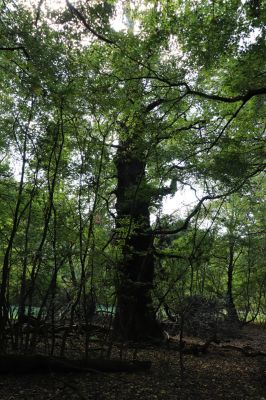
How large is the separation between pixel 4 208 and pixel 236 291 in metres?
13.7

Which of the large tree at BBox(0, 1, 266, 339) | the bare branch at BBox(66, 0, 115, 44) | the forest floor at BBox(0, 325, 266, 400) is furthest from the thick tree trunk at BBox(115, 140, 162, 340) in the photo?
the bare branch at BBox(66, 0, 115, 44)

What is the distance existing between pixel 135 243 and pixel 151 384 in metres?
3.72

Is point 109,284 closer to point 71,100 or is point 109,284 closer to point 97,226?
point 97,226

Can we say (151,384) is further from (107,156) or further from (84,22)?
(84,22)

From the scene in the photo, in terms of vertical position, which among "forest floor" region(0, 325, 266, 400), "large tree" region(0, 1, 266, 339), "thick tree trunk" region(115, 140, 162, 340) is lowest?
"forest floor" region(0, 325, 266, 400)

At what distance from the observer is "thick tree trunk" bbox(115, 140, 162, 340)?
6.54m

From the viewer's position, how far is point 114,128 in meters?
6.38

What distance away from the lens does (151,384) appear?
16.3 ft

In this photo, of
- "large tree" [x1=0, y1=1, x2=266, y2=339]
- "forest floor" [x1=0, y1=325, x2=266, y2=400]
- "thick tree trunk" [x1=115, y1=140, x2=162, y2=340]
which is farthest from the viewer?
"thick tree trunk" [x1=115, y1=140, x2=162, y2=340]

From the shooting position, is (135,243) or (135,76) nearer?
(135,76)

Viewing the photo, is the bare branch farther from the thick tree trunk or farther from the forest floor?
the forest floor

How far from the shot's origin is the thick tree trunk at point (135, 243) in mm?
6543

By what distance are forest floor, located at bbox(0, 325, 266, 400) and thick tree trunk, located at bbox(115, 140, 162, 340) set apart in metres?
1.31

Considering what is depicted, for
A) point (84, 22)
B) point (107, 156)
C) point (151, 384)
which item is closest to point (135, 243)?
point (107, 156)
